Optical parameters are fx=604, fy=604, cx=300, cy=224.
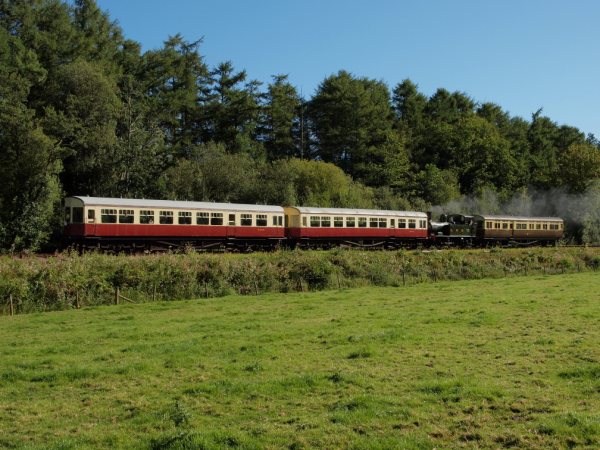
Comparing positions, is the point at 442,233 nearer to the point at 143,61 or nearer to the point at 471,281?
the point at 471,281

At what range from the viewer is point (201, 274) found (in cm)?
2430

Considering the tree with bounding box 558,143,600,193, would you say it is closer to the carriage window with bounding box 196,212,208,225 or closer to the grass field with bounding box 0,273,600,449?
the carriage window with bounding box 196,212,208,225

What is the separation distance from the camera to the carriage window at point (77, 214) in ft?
103

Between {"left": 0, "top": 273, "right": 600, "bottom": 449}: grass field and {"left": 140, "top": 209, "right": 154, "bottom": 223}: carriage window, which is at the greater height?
{"left": 140, "top": 209, "right": 154, "bottom": 223}: carriage window

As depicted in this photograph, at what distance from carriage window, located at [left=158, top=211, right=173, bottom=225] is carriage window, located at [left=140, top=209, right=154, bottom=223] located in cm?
48

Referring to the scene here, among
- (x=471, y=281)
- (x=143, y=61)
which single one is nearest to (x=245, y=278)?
(x=471, y=281)

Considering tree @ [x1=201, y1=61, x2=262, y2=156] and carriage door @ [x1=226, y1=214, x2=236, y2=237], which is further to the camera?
tree @ [x1=201, y1=61, x2=262, y2=156]

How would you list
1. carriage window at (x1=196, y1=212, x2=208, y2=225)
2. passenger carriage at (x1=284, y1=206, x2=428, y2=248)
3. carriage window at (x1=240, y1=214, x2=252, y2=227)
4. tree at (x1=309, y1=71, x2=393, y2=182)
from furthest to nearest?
tree at (x1=309, y1=71, x2=393, y2=182) < passenger carriage at (x1=284, y1=206, x2=428, y2=248) < carriage window at (x1=240, y1=214, x2=252, y2=227) < carriage window at (x1=196, y1=212, x2=208, y2=225)

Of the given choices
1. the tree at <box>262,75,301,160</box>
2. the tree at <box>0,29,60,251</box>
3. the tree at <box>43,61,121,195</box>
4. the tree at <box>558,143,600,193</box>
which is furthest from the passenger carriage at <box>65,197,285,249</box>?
the tree at <box>558,143,600,193</box>

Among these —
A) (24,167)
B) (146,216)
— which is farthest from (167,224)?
(24,167)

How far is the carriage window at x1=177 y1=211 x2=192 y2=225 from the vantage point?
3450 centimetres

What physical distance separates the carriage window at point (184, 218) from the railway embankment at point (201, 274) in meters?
8.18

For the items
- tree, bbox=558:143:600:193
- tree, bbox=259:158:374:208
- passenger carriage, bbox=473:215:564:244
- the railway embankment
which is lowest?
the railway embankment

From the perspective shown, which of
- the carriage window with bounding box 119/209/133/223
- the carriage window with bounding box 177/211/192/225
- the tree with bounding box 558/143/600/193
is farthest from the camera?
the tree with bounding box 558/143/600/193
